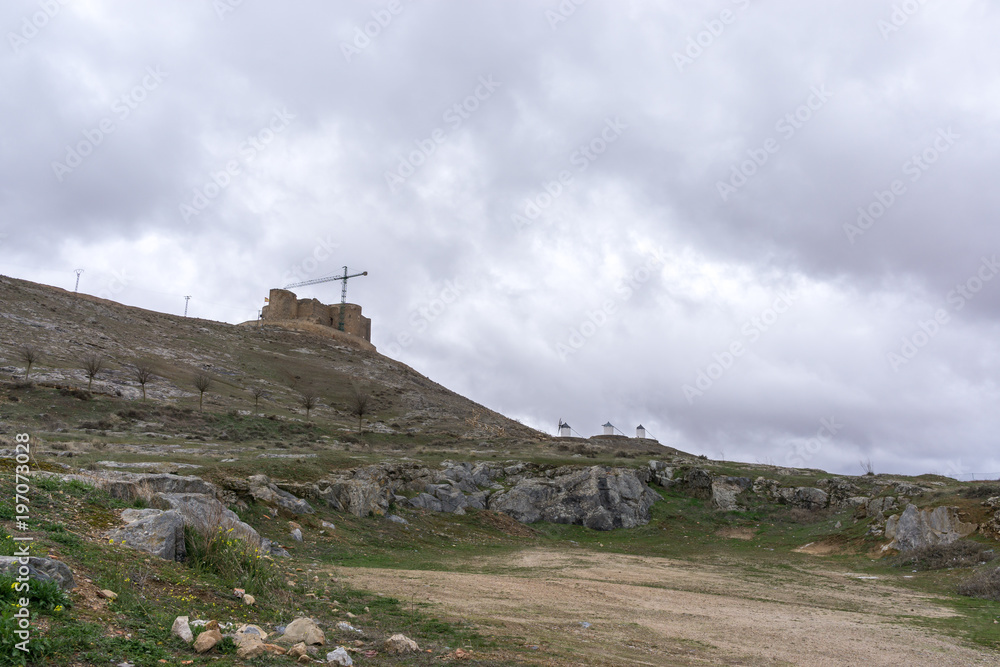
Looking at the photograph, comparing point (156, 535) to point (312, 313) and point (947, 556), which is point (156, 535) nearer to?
point (947, 556)

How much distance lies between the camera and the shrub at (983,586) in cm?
1741

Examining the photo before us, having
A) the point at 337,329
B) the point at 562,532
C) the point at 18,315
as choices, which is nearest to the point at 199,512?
the point at 562,532

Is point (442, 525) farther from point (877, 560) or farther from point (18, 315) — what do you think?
point (18, 315)

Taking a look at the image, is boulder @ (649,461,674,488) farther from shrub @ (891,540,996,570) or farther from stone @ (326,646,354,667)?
stone @ (326,646,354,667)

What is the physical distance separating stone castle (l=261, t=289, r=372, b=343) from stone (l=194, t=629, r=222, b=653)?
360ft

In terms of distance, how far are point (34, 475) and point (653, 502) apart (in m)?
34.1

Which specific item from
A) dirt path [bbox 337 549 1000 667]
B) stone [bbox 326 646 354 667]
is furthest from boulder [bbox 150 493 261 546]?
stone [bbox 326 646 354 667]

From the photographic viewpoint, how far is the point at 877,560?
25.7m

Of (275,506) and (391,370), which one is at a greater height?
(391,370)

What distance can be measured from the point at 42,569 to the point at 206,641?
2.04 m

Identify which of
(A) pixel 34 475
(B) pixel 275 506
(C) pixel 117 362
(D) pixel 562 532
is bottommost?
(D) pixel 562 532

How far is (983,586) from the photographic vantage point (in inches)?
704

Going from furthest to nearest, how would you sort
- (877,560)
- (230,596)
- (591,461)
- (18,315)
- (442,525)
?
(18,315) < (591,461) < (442,525) < (877,560) < (230,596)

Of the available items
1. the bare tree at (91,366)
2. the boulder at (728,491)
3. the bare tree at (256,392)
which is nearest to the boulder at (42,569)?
the boulder at (728,491)
